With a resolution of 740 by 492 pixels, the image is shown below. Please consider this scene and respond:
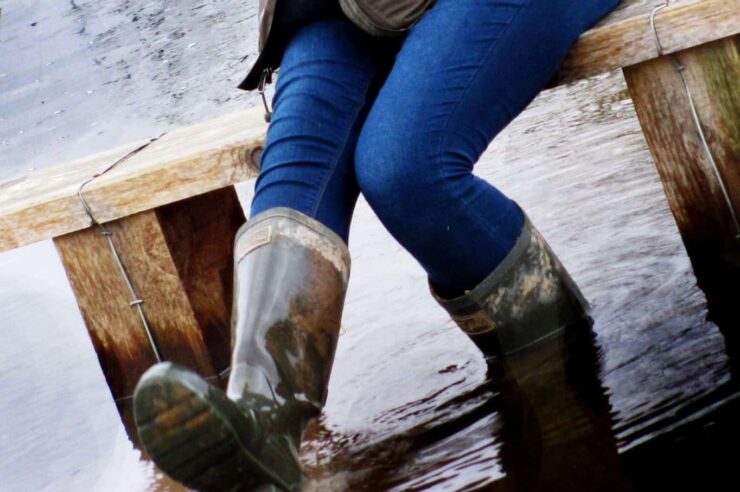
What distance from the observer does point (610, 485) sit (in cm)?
180

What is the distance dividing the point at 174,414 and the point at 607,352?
100 cm

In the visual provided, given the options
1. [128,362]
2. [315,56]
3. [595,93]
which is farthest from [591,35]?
[595,93]

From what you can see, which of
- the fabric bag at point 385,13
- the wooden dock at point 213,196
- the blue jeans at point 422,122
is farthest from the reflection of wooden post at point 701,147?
the fabric bag at point 385,13

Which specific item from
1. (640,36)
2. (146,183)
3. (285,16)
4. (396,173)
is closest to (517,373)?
(396,173)

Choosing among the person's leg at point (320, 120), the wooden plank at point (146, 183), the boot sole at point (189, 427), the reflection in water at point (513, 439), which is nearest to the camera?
the boot sole at point (189, 427)

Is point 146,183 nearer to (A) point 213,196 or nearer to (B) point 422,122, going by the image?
(A) point 213,196

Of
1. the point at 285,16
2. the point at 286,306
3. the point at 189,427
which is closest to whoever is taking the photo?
the point at 189,427

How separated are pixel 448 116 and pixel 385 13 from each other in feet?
0.71

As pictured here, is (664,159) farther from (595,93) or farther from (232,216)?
(595,93)

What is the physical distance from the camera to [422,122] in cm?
197

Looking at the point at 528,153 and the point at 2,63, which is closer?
the point at 528,153

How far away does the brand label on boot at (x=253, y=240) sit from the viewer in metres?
1.96

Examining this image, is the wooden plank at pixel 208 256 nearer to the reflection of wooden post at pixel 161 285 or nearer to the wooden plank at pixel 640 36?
the reflection of wooden post at pixel 161 285

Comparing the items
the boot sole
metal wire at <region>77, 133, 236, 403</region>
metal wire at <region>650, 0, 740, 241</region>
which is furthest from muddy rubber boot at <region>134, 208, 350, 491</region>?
metal wire at <region>77, 133, 236, 403</region>
